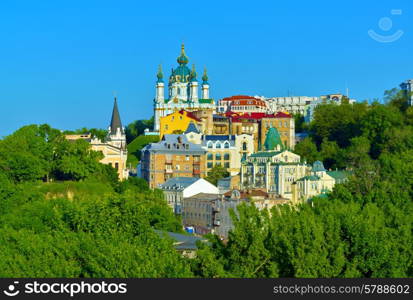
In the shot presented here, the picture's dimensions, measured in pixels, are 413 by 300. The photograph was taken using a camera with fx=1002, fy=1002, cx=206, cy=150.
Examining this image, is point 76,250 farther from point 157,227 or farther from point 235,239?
point 157,227

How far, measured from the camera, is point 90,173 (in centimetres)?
7838

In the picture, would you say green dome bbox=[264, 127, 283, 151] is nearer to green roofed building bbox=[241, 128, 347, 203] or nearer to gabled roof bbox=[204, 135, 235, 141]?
green roofed building bbox=[241, 128, 347, 203]

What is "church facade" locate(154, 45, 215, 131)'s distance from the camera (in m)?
113

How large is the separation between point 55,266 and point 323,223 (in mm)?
9727

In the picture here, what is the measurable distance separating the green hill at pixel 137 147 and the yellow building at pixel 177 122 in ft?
9.33

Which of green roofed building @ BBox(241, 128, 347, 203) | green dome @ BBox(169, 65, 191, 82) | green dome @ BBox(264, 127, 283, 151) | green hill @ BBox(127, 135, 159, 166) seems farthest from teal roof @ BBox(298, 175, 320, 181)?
green dome @ BBox(169, 65, 191, 82)

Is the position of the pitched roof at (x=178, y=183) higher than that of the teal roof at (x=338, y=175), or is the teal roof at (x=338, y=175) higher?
the teal roof at (x=338, y=175)

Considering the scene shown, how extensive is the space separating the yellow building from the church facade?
7682 mm

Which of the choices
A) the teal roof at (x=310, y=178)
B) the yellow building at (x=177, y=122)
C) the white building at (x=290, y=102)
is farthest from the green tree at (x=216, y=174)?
the white building at (x=290, y=102)

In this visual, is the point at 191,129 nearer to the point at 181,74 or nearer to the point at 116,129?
the point at 116,129

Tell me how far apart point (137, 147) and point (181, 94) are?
10.9 metres

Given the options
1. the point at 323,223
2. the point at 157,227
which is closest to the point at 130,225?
the point at 323,223

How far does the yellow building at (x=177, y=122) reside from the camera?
101188 millimetres

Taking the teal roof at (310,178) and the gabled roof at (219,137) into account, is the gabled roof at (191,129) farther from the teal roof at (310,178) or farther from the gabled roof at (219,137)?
the teal roof at (310,178)
